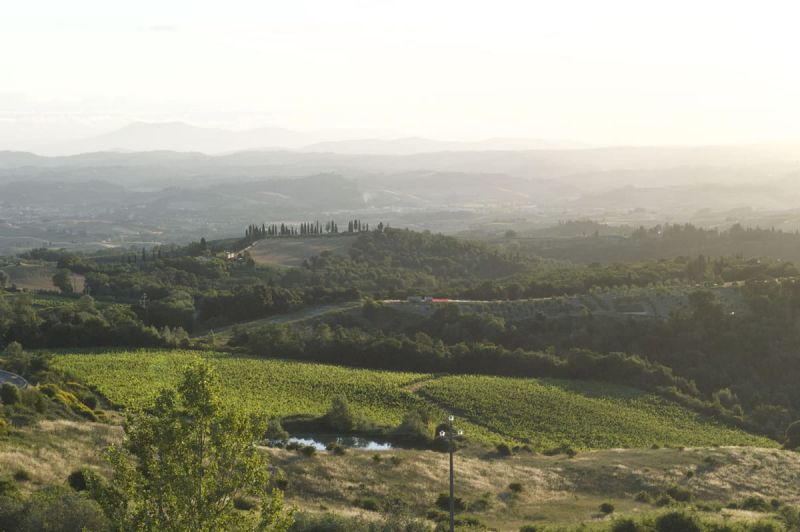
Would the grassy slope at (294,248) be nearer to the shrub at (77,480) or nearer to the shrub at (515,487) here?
the shrub at (515,487)

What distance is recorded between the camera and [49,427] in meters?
38.7

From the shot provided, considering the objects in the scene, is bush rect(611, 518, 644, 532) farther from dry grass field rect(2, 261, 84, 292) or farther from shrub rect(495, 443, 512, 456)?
dry grass field rect(2, 261, 84, 292)

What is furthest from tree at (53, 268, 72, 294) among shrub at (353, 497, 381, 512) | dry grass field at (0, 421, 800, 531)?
shrub at (353, 497, 381, 512)

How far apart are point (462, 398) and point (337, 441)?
1469 cm

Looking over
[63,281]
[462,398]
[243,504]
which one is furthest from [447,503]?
[63,281]

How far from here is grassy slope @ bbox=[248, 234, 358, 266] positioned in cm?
14112

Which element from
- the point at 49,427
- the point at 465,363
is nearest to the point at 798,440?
the point at 465,363

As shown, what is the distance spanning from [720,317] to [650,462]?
145 ft

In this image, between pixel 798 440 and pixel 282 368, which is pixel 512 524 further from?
pixel 282 368

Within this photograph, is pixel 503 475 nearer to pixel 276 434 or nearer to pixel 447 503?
pixel 447 503

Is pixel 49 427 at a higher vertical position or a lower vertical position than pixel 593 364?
higher

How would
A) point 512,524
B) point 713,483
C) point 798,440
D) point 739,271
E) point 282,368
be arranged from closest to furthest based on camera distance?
point 512,524, point 713,483, point 798,440, point 282,368, point 739,271

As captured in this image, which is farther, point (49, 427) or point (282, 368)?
point (282, 368)

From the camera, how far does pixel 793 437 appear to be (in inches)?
2274
